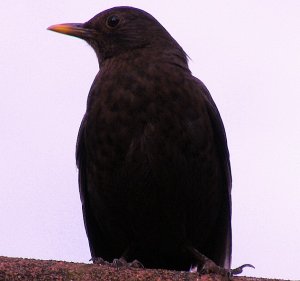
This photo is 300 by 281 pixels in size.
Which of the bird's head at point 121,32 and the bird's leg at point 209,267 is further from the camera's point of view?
the bird's head at point 121,32

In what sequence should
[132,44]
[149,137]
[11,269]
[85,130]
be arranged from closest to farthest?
1. [11,269]
2. [149,137]
3. [85,130]
4. [132,44]

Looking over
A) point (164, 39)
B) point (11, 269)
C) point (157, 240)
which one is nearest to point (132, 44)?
point (164, 39)

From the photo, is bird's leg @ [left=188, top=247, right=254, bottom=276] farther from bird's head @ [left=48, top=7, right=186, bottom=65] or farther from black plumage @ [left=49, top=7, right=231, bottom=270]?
bird's head @ [left=48, top=7, right=186, bottom=65]

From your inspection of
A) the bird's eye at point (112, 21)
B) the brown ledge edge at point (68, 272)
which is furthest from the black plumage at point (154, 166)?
the brown ledge edge at point (68, 272)

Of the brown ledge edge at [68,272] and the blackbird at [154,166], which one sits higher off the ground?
the blackbird at [154,166]

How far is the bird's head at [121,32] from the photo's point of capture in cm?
568

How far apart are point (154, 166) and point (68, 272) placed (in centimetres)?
166

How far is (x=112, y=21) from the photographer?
5.95 meters

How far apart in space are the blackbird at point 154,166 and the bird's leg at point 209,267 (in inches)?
0.4

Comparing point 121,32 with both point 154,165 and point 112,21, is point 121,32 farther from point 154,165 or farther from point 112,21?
point 154,165

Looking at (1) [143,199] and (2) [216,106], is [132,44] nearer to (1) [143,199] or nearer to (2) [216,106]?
(2) [216,106]

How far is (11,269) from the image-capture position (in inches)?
124

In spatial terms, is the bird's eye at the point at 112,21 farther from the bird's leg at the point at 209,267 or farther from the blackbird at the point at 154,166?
the bird's leg at the point at 209,267

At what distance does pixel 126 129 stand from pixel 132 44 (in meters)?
1.09
